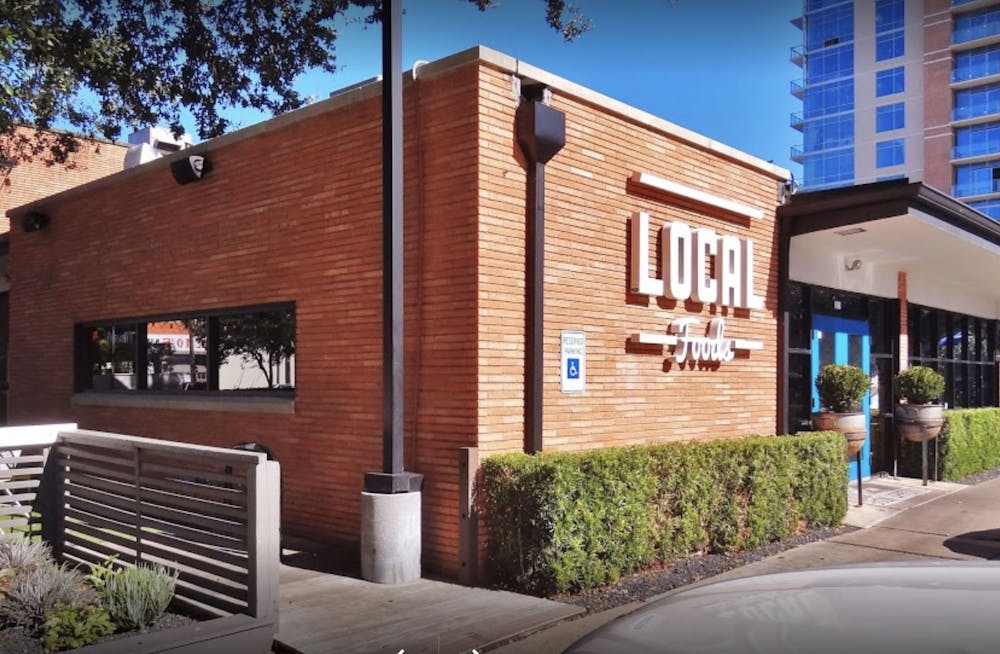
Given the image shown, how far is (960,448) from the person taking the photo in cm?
1335

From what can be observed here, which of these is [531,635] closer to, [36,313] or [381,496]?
[381,496]

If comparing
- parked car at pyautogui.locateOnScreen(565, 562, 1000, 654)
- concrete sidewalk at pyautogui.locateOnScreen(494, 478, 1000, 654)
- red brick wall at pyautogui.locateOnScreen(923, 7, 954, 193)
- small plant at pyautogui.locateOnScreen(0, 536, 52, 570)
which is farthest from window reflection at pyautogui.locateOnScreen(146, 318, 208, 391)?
red brick wall at pyautogui.locateOnScreen(923, 7, 954, 193)

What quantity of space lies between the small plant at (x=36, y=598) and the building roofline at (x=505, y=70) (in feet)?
15.7

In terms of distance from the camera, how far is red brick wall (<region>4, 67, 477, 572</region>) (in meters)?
Answer: 6.78

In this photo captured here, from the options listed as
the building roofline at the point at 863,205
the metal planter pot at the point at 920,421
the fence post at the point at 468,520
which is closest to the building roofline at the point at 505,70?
the building roofline at the point at 863,205

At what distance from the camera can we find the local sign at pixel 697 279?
803 cm

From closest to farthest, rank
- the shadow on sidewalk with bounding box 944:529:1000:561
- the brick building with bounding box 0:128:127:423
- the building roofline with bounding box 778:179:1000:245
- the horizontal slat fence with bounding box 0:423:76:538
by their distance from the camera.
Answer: the horizontal slat fence with bounding box 0:423:76:538 → the shadow on sidewalk with bounding box 944:529:1000:561 → the building roofline with bounding box 778:179:1000:245 → the brick building with bounding box 0:128:127:423

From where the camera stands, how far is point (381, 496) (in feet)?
20.7

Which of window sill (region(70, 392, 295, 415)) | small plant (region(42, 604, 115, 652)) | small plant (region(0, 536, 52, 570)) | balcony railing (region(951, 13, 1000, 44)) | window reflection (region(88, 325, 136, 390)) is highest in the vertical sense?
balcony railing (region(951, 13, 1000, 44))

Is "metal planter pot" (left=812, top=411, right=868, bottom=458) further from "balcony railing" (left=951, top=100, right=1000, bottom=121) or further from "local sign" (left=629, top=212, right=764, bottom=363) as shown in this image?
"balcony railing" (left=951, top=100, right=1000, bottom=121)

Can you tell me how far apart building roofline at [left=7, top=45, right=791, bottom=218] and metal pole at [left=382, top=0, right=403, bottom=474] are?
0.60m

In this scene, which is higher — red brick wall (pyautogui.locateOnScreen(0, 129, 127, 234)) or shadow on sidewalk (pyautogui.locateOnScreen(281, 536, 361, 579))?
red brick wall (pyautogui.locateOnScreen(0, 129, 127, 234))

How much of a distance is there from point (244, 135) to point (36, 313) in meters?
6.41

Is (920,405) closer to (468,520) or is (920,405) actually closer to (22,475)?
(468,520)
